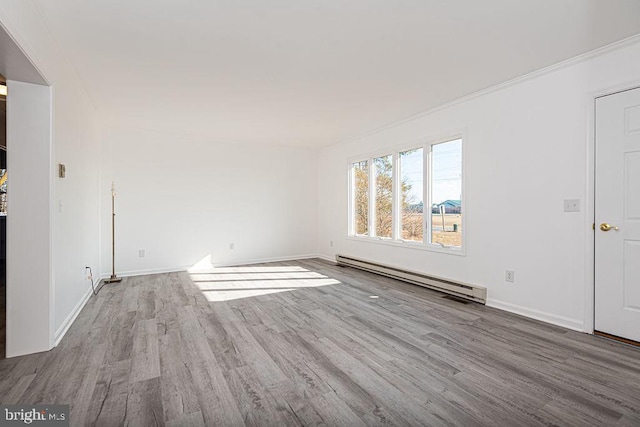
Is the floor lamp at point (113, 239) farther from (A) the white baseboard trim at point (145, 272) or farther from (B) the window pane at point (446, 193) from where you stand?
(B) the window pane at point (446, 193)

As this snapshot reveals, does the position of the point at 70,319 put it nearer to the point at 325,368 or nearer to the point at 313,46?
the point at 325,368

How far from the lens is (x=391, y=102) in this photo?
4.06 meters

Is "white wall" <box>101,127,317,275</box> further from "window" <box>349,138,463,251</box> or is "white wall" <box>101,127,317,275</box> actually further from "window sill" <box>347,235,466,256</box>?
"window sill" <box>347,235,466,256</box>

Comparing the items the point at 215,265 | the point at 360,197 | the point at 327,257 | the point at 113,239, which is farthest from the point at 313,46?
the point at 327,257

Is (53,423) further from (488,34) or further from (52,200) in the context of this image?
(488,34)

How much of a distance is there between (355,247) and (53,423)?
190 inches

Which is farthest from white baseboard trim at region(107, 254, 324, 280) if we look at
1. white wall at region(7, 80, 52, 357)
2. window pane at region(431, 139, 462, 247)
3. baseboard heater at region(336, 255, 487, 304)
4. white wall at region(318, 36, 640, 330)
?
white wall at region(318, 36, 640, 330)

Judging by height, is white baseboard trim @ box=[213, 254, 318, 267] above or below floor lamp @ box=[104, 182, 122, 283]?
below

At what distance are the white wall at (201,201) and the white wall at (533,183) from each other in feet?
11.1

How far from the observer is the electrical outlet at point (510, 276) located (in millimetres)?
3420

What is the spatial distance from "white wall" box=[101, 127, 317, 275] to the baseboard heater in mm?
1804

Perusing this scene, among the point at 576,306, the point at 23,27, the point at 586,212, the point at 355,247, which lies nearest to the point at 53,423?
the point at 23,27

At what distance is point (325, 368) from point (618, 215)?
9.11ft

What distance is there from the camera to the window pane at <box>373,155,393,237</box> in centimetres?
533
